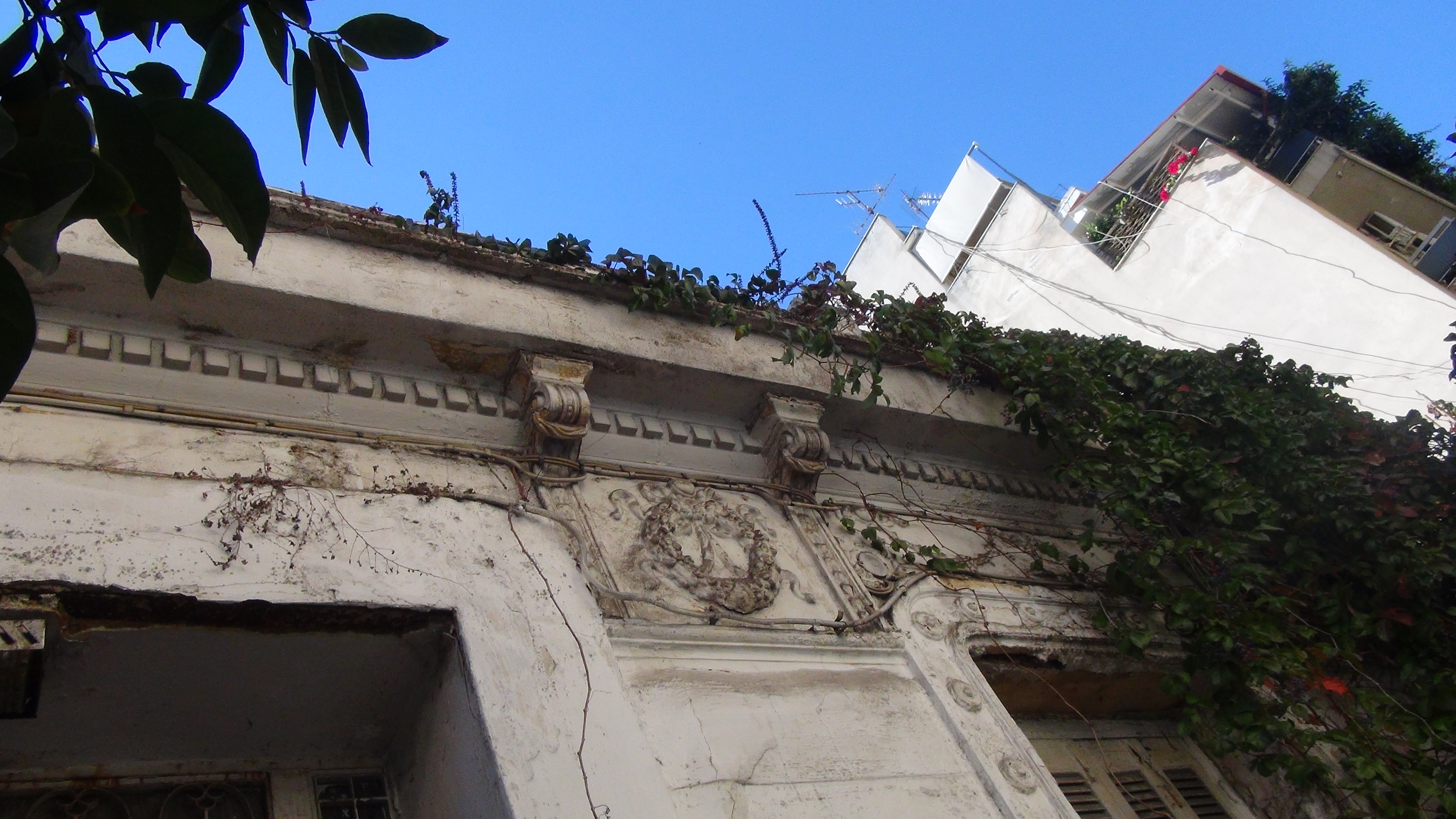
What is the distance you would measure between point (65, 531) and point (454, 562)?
38.3 inches

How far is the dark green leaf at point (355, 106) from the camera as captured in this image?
59.2 inches

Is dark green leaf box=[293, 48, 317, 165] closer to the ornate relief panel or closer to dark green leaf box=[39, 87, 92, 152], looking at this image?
dark green leaf box=[39, 87, 92, 152]

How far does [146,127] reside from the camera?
121 cm

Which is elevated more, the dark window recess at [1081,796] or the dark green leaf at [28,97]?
the dark green leaf at [28,97]

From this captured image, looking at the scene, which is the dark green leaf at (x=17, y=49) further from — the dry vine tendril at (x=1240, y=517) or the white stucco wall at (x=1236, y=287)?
the white stucco wall at (x=1236, y=287)

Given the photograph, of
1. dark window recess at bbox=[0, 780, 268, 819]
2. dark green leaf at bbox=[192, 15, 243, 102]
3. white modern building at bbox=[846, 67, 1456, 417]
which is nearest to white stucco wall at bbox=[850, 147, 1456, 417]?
white modern building at bbox=[846, 67, 1456, 417]

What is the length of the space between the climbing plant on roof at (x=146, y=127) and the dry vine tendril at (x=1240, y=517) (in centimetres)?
276

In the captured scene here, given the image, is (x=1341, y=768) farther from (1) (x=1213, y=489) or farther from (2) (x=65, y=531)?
(2) (x=65, y=531)

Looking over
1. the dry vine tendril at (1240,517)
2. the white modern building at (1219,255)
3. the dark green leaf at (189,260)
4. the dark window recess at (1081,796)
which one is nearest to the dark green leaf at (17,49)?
the dark green leaf at (189,260)

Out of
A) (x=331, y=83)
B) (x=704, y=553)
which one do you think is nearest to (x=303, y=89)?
(x=331, y=83)

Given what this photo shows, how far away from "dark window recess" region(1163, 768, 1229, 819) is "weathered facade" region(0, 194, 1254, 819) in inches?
0.5

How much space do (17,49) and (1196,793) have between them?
4530 mm

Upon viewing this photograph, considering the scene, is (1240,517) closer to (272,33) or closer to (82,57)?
(272,33)

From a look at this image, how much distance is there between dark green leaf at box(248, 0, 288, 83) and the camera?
143cm
